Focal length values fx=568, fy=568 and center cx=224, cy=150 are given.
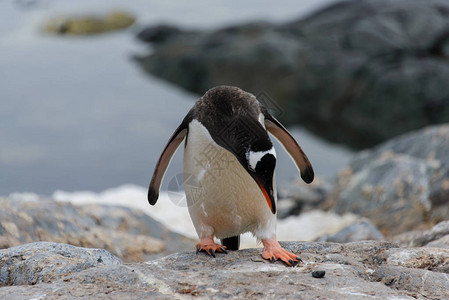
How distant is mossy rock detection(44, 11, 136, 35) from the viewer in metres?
22.7

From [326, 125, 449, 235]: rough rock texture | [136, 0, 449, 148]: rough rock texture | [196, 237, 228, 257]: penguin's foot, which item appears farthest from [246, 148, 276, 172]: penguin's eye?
[136, 0, 449, 148]: rough rock texture

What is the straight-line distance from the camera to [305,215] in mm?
8094

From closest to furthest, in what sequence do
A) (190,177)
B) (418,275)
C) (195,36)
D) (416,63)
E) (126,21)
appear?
1. (418,275)
2. (190,177)
3. (416,63)
4. (195,36)
5. (126,21)

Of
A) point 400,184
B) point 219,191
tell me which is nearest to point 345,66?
point 400,184

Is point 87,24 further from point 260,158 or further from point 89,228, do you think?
point 260,158

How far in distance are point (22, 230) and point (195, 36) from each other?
14.6 meters

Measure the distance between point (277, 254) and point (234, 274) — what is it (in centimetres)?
45

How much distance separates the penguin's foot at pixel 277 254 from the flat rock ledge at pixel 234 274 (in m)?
0.05

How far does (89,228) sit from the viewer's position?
5387 millimetres

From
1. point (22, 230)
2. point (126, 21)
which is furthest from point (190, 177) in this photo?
point (126, 21)

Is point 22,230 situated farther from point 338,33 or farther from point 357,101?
point 338,33

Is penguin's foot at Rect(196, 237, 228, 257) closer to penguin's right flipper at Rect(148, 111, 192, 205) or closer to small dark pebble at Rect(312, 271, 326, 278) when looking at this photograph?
penguin's right flipper at Rect(148, 111, 192, 205)

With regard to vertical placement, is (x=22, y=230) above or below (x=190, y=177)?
below

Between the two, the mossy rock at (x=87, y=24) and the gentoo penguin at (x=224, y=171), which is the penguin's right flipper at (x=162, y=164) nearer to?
the gentoo penguin at (x=224, y=171)
